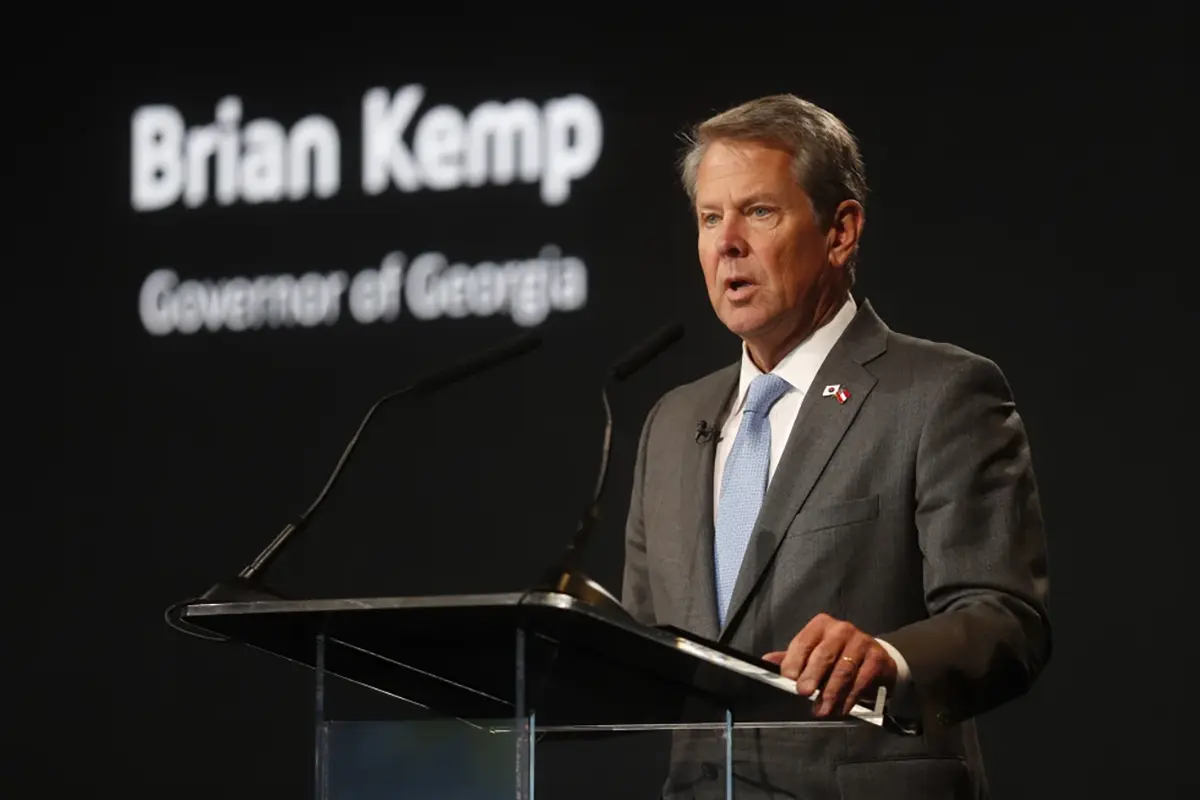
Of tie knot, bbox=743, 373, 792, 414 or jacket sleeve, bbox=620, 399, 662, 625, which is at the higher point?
tie knot, bbox=743, 373, 792, 414

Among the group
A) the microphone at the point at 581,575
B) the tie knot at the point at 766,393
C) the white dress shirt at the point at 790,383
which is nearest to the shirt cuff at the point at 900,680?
the microphone at the point at 581,575

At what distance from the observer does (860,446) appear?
88.2 inches

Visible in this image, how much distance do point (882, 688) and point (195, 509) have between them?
12.2ft

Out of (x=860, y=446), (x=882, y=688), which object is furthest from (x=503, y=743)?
(x=860, y=446)

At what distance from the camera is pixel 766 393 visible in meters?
2.41

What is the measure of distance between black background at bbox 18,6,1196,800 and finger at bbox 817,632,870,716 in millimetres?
2620

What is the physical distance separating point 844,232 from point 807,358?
0.20m

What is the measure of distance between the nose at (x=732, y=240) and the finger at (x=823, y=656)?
73cm

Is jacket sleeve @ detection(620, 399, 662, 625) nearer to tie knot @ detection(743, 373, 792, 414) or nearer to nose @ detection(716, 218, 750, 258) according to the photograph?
tie knot @ detection(743, 373, 792, 414)

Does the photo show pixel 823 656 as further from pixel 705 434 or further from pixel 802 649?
pixel 705 434

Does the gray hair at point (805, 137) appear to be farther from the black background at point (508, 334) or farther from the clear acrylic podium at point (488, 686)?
the black background at point (508, 334)

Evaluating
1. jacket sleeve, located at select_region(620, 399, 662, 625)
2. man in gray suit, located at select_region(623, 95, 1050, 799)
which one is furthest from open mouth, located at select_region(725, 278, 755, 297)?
jacket sleeve, located at select_region(620, 399, 662, 625)

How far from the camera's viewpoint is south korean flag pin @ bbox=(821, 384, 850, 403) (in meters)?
2.29

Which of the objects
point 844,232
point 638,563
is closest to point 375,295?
point 638,563
